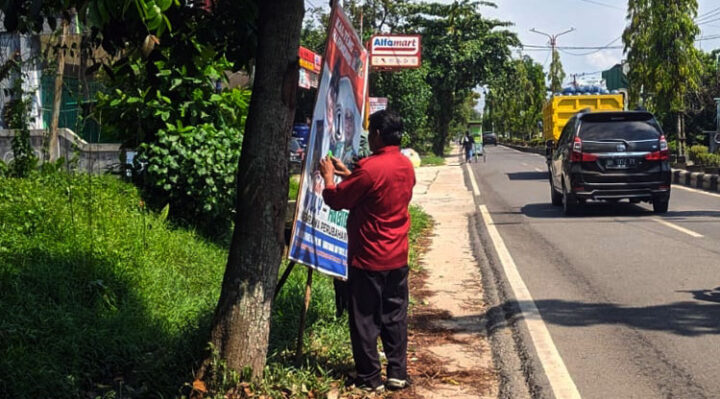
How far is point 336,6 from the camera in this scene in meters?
5.35

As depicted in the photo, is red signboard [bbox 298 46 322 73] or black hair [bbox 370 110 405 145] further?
red signboard [bbox 298 46 322 73]

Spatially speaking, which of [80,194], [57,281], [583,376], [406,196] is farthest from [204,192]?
[583,376]

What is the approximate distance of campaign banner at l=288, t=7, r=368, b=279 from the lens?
207 inches

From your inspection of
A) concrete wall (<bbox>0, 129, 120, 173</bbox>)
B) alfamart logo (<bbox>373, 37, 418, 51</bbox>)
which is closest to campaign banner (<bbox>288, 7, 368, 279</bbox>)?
concrete wall (<bbox>0, 129, 120, 173</bbox>)

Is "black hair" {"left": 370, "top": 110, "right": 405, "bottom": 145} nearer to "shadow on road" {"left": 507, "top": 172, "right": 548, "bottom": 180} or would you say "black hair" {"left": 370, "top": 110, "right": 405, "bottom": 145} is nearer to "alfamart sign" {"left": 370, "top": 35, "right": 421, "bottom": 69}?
"alfamart sign" {"left": 370, "top": 35, "right": 421, "bottom": 69}

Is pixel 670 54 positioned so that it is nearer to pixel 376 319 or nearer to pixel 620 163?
pixel 620 163

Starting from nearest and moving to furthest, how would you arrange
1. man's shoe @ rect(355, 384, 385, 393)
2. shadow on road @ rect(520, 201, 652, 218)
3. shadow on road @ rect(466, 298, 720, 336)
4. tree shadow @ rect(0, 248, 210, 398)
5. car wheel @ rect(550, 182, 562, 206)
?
tree shadow @ rect(0, 248, 210, 398) < man's shoe @ rect(355, 384, 385, 393) < shadow on road @ rect(466, 298, 720, 336) < shadow on road @ rect(520, 201, 652, 218) < car wheel @ rect(550, 182, 562, 206)

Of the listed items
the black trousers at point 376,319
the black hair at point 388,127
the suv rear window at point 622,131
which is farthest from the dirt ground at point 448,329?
the suv rear window at point 622,131

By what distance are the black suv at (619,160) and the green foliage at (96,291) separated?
8246mm

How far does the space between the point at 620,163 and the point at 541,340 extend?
31.0 feet

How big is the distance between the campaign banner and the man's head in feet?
1.06

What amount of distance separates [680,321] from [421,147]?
48821 millimetres

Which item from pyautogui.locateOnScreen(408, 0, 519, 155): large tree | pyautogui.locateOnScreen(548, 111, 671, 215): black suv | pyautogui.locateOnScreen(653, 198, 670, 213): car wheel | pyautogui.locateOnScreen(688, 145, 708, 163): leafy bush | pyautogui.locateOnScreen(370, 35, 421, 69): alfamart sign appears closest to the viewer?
pyautogui.locateOnScreen(548, 111, 671, 215): black suv

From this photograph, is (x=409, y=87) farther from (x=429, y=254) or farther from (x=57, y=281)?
(x=57, y=281)
